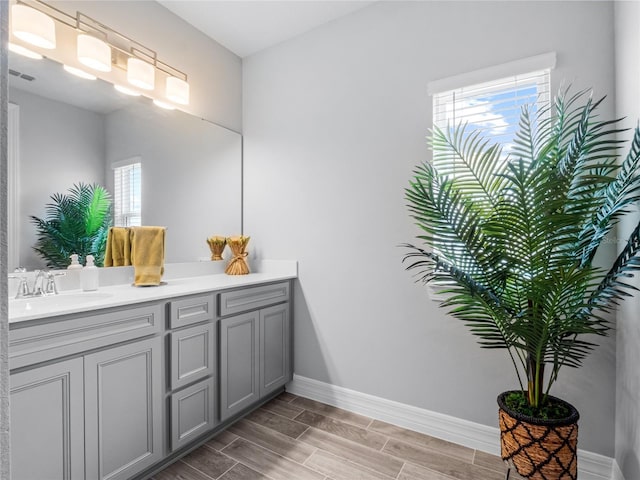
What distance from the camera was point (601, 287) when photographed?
1.23 metres

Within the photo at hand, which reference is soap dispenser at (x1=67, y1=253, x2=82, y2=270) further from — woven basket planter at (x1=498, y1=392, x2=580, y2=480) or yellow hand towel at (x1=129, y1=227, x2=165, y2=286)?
woven basket planter at (x1=498, y1=392, x2=580, y2=480)

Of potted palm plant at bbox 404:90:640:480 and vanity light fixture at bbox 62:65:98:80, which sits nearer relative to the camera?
potted palm plant at bbox 404:90:640:480

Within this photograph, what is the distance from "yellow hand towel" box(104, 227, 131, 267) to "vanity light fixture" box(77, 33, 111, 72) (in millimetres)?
916

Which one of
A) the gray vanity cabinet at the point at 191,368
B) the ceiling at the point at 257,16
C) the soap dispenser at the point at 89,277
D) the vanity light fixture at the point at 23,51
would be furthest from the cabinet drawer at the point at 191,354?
the ceiling at the point at 257,16

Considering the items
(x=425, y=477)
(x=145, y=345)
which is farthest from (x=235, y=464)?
(x=425, y=477)

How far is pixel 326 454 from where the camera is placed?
5.94 feet

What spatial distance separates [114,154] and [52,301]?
0.91 meters

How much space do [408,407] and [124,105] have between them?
2.55m

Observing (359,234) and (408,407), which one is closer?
(408,407)

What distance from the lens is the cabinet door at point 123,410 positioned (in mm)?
1363

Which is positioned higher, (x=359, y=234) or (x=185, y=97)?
(x=185, y=97)

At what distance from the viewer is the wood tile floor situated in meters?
1.65

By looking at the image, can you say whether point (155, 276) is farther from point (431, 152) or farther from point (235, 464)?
point (431, 152)

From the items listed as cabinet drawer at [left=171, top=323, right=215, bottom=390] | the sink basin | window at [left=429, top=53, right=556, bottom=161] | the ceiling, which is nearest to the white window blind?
window at [left=429, top=53, right=556, bottom=161]
